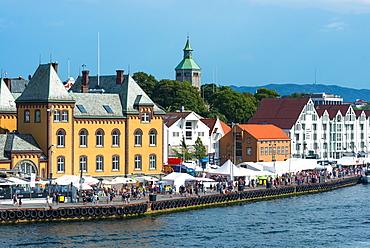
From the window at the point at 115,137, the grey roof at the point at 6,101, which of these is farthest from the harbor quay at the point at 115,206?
the grey roof at the point at 6,101

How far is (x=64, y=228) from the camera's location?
64.2m

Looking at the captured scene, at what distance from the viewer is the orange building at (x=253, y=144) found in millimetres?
119375

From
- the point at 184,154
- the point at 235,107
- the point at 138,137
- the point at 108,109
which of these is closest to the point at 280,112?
the point at 235,107

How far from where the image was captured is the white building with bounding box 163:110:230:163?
116519mm

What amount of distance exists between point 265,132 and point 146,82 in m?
48.4

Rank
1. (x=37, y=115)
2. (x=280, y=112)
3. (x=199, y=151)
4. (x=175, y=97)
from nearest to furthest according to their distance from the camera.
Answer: (x=37, y=115), (x=199, y=151), (x=280, y=112), (x=175, y=97)

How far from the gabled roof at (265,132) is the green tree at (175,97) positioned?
1247 inches

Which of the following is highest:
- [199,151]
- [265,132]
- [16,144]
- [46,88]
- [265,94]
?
[265,94]

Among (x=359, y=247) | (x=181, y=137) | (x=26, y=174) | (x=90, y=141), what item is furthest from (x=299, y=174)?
(x=359, y=247)

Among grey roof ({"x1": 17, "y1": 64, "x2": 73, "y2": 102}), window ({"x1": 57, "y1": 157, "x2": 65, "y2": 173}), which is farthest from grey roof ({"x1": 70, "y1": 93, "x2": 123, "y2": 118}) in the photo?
window ({"x1": 57, "y1": 157, "x2": 65, "y2": 173})

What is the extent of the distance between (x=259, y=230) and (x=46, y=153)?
26.5m

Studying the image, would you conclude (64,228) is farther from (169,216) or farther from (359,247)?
(359,247)

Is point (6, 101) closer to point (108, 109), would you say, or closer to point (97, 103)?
point (97, 103)

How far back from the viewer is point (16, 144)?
80.9 m
